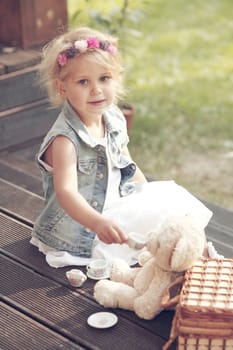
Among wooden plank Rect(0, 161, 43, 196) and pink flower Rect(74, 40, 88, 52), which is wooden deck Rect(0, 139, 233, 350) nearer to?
wooden plank Rect(0, 161, 43, 196)

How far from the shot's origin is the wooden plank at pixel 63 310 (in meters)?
2.46

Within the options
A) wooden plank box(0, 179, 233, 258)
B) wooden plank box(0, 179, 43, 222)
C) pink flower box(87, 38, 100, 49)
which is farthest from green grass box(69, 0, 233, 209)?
pink flower box(87, 38, 100, 49)

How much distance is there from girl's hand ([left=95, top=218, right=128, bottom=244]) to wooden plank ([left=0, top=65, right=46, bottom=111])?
154cm

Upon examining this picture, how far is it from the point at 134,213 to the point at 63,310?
0.48m

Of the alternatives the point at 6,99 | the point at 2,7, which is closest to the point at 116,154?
the point at 6,99

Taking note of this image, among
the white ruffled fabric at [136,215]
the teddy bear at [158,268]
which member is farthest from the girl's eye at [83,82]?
the teddy bear at [158,268]

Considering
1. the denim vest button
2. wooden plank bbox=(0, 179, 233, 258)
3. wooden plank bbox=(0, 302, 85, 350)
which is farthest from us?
wooden plank bbox=(0, 179, 233, 258)

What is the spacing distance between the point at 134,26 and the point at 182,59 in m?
0.77

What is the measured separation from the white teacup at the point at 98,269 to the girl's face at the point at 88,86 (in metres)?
0.53

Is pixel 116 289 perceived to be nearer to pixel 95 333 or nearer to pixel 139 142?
pixel 95 333

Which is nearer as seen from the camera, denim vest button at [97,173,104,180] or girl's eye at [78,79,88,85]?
girl's eye at [78,79,88,85]

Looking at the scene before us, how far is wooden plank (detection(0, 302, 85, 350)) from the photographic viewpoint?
2443 mm

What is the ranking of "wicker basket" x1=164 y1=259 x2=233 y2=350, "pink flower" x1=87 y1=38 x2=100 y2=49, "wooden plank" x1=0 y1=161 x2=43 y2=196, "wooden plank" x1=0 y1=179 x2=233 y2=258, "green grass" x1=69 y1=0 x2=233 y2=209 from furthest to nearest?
"green grass" x1=69 y1=0 x2=233 y2=209 < "wooden plank" x1=0 y1=161 x2=43 y2=196 < "wooden plank" x1=0 y1=179 x2=233 y2=258 < "pink flower" x1=87 y1=38 x2=100 y2=49 < "wicker basket" x1=164 y1=259 x2=233 y2=350

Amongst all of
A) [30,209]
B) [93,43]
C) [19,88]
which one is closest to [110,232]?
[93,43]
